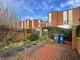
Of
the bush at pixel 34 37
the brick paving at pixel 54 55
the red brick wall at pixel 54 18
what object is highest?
the red brick wall at pixel 54 18

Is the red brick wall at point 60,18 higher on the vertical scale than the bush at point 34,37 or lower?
higher

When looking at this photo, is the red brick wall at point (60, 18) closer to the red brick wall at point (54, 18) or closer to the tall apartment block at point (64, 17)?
the tall apartment block at point (64, 17)

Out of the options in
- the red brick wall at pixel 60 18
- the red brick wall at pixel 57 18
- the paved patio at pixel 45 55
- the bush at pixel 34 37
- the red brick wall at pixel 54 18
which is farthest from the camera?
Answer: the red brick wall at pixel 54 18

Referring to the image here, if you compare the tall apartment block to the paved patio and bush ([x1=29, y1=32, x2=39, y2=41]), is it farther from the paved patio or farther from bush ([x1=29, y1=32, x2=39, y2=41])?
the paved patio

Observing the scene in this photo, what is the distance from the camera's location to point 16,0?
11914 mm

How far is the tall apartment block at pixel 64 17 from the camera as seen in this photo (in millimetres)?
28128

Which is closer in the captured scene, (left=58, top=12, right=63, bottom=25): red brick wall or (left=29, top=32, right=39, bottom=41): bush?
(left=29, top=32, right=39, bottom=41): bush

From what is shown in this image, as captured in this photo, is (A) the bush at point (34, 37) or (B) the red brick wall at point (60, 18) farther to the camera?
(B) the red brick wall at point (60, 18)

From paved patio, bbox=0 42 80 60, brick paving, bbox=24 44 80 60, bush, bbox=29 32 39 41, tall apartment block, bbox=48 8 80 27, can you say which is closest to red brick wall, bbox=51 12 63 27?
tall apartment block, bbox=48 8 80 27

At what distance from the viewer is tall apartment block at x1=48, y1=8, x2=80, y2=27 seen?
2813cm

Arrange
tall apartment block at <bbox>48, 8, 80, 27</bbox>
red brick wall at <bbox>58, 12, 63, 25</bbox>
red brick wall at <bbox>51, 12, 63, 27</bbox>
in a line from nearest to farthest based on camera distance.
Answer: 1. tall apartment block at <bbox>48, 8, 80, 27</bbox>
2. red brick wall at <bbox>58, 12, 63, 25</bbox>
3. red brick wall at <bbox>51, 12, 63, 27</bbox>

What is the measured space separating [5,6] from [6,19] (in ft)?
4.19

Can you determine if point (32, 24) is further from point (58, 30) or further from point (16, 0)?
point (16, 0)

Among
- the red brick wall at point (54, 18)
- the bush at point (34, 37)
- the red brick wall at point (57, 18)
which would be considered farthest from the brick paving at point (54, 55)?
the red brick wall at point (54, 18)
